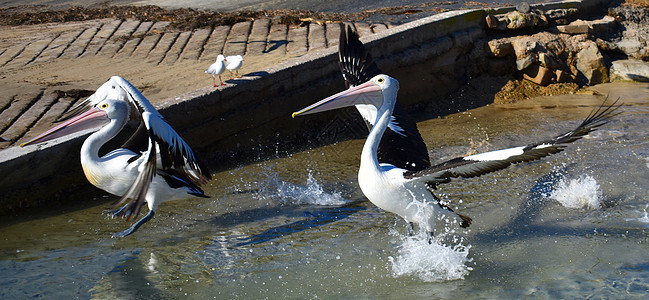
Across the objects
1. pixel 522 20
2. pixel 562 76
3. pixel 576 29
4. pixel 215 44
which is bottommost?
pixel 562 76

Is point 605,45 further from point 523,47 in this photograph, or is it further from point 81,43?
point 81,43

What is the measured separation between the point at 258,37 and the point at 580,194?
15.0 feet

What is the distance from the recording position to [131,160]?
4.95 m

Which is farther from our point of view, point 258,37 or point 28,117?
point 258,37

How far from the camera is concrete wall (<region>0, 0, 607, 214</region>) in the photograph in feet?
17.7

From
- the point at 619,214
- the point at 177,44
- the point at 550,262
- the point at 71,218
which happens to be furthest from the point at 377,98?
the point at 177,44

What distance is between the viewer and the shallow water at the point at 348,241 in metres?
4.21

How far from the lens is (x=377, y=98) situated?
183 inches

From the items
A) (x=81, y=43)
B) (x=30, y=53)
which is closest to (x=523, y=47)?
(x=81, y=43)

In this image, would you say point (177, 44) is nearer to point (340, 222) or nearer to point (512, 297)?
point (340, 222)

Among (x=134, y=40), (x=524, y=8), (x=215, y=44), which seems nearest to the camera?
(x=215, y=44)

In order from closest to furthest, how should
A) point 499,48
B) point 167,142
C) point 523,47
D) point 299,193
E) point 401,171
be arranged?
point 401,171
point 167,142
point 299,193
point 523,47
point 499,48

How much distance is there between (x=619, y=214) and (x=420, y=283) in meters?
1.77

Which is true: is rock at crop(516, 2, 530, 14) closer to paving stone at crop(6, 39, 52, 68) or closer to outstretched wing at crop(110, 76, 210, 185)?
outstretched wing at crop(110, 76, 210, 185)
